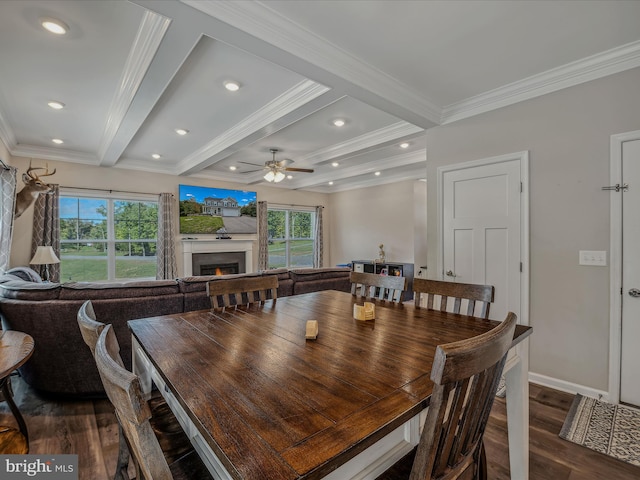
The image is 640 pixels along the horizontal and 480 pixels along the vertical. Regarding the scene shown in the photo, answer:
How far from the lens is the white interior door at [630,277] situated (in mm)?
2287

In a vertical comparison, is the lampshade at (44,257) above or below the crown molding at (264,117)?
below

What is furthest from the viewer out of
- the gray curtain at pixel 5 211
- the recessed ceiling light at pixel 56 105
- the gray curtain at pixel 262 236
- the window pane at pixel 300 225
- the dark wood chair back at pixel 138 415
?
the window pane at pixel 300 225

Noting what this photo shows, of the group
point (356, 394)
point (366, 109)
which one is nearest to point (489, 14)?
point (366, 109)

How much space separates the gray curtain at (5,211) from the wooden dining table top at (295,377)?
3.52 meters

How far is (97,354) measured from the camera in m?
0.74

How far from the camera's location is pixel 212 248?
6129 mm

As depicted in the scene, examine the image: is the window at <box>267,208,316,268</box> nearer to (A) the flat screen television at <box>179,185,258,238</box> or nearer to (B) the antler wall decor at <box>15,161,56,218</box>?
(A) the flat screen television at <box>179,185,258,238</box>

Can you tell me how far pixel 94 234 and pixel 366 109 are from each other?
16.3ft

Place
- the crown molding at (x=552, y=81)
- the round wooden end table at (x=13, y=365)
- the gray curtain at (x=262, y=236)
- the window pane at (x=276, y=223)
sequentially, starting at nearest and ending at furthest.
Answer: the round wooden end table at (x=13, y=365) → the crown molding at (x=552, y=81) → the gray curtain at (x=262, y=236) → the window pane at (x=276, y=223)

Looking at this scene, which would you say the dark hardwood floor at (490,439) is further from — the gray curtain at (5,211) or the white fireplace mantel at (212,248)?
the white fireplace mantel at (212,248)

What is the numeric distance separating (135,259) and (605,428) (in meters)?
6.46

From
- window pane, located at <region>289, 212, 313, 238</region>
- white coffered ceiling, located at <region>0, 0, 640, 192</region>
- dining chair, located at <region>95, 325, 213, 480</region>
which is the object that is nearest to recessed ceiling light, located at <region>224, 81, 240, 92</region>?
white coffered ceiling, located at <region>0, 0, 640, 192</region>

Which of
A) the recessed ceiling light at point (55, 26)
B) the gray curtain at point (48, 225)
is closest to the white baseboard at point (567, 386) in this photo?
the recessed ceiling light at point (55, 26)

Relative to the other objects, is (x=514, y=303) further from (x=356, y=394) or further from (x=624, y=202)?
(x=356, y=394)
